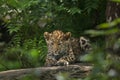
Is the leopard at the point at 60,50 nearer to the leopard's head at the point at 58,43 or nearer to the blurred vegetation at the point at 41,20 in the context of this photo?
the leopard's head at the point at 58,43

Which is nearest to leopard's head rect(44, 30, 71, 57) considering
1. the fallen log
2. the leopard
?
the leopard

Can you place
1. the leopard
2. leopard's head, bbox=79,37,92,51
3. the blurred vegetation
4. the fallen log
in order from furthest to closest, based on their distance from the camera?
the blurred vegetation → leopard's head, bbox=79,37,92,51 → the leopard → the fallen log

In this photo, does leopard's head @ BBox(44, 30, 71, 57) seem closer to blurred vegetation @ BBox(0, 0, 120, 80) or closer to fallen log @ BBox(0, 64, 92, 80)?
blurred vegetation @ BBox(0, 0, 120, 80)

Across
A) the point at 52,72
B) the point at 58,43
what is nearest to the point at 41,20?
the point at 58,43

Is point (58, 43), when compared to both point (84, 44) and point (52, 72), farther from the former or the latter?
point (52, 72)

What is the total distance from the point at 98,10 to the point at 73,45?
1219 millimetres

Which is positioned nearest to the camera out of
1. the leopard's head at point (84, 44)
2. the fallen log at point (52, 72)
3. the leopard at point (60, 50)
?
the fallen log at point (52, 72)

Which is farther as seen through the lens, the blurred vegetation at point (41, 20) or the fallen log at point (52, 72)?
the blurred vegetation at point (41, 20)

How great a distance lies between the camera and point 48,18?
312 inches

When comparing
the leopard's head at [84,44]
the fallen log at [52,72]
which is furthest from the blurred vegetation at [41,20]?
the fallen log at [52,72]

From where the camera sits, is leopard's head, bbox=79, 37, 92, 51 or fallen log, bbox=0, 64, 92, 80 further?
leopard's head, bbox=79, 37, 92, 51

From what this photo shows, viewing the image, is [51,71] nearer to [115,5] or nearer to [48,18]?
[115,5]

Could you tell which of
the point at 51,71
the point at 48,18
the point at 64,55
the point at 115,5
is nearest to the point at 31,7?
the point at 48,18

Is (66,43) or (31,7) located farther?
(31,7)
